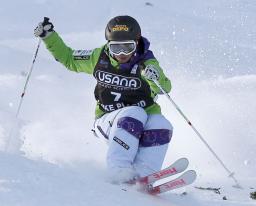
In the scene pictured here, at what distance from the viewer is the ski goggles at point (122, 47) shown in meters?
6.42

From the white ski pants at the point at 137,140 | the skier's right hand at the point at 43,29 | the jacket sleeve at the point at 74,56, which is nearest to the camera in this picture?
the white ski pants at the point at 137,140

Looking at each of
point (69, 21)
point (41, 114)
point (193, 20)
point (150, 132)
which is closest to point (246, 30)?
point (193, 20)

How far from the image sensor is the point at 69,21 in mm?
14047

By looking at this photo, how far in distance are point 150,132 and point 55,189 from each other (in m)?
2.29

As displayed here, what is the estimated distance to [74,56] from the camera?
22.7 ft

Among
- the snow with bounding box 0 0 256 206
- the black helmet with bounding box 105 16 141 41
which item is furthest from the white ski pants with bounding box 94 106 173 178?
the black helmet with bounding box 105 16 141 41

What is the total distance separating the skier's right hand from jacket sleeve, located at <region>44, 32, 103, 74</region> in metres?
0.05

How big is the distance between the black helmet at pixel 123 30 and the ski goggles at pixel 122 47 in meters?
0.05

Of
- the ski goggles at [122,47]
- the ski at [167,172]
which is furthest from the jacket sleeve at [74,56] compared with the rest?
the ski at [167,172]

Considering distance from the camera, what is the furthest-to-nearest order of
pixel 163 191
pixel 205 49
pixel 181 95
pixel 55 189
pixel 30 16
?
pixel 30 16 → pixel 205 49 → pixel 181 95 → pixel 163 191 → pixel 55 189

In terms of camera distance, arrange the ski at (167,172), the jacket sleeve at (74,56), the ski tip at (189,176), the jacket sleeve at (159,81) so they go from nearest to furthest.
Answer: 1. the ski tip at (189,176)
2. the ski at (167,172)
3. the jacket sleeve at (159,81)
4. the jacket sleeve at (74,56)

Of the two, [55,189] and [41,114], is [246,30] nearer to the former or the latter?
[41,114]

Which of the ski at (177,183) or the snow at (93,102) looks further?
the ski at (177,183)

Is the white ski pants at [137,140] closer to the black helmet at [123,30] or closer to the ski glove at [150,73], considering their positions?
the ski glove at [150,73]
